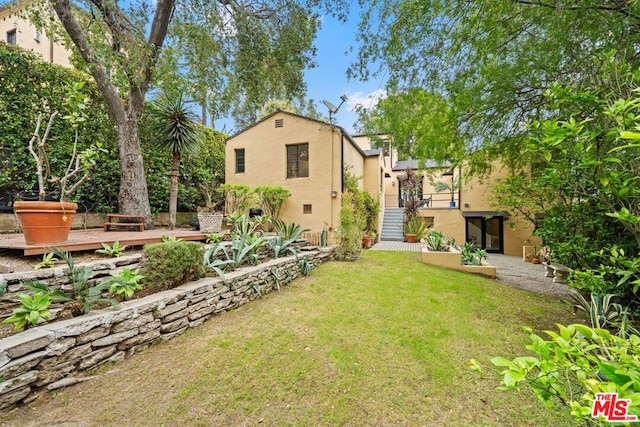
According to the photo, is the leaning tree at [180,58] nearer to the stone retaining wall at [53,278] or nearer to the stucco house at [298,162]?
the stucco house at [298,162]

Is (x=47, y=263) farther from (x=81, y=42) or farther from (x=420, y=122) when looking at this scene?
(x=420, y=122)

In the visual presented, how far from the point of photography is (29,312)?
258cm

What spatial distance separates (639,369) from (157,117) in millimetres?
10475

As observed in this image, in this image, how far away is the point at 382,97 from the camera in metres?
6.63

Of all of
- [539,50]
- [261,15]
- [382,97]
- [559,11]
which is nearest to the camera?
[559,11]

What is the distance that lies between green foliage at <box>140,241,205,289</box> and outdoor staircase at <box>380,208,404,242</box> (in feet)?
41.3

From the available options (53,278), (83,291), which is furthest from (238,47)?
(83,291)

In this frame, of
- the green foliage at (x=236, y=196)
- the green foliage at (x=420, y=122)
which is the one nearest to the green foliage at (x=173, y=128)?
the green foliage at (x=236, y=196)

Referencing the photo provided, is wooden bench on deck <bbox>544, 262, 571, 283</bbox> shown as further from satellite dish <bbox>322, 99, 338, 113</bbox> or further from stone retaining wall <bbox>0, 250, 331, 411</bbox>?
satellite dish <bbox>322, 99, 338, 113</bbox>

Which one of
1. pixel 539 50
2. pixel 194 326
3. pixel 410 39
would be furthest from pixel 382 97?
pixel 194 326

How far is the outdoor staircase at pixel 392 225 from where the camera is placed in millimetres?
15434

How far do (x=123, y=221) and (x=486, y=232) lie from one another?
15311 mm

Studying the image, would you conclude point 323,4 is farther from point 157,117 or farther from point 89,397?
point 89,397

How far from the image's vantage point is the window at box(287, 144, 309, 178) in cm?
1037
